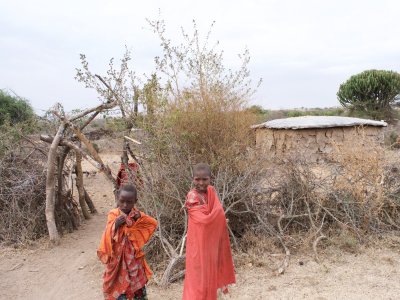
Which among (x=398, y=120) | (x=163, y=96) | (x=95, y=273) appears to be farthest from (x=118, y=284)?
(x=398, y=120)

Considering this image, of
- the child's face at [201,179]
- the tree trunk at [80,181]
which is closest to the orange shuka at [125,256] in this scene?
the child's face at [201,179]

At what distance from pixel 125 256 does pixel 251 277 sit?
1.79 m

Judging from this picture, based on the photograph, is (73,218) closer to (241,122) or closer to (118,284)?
(241,122)

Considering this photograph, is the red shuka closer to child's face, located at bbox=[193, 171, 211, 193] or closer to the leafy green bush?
child's face, located at bbox=[193, 171, 211, 193]

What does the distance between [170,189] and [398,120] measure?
19.7m

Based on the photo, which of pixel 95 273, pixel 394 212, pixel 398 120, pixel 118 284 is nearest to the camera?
pixel 118 284

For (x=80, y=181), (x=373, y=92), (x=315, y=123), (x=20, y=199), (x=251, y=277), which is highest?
(x=373, y=92)

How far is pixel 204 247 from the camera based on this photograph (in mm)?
3094

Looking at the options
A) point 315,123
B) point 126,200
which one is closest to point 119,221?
point 126,200

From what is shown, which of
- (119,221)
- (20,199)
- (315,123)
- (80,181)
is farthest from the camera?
(315,123)

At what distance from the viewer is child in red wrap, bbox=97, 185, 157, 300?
297 cm

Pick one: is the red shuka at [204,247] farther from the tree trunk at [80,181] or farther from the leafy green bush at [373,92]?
the leafy green bush at [373,92]

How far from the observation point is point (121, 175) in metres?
5.94

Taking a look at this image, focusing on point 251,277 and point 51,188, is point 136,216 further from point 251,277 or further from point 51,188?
point 51,188
